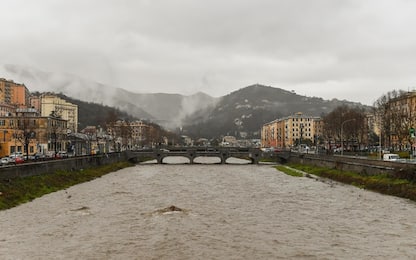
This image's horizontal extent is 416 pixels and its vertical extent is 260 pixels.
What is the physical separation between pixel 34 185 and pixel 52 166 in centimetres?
1197

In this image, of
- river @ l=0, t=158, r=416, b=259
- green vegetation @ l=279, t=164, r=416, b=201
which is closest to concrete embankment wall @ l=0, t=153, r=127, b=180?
river @ l=0, t=158, r=416, b=259

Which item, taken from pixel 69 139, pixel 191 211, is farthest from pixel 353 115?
pixel 191 211

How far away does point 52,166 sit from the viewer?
213 feet

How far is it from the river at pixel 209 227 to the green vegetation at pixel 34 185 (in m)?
1.39

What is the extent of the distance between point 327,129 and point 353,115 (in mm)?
10994

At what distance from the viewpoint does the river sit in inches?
1033

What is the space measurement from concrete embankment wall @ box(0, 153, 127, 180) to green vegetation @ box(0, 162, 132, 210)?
65 cm

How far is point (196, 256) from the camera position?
25.3 meters

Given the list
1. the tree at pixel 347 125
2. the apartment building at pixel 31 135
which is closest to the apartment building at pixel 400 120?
the tree at pixel 347 125

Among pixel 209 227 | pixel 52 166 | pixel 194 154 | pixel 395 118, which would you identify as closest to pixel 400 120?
pixel 395 118

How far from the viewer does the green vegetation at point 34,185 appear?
44031 millimetres

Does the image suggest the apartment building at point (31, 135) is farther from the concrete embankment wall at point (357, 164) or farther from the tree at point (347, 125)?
the tree at point (347, 125)

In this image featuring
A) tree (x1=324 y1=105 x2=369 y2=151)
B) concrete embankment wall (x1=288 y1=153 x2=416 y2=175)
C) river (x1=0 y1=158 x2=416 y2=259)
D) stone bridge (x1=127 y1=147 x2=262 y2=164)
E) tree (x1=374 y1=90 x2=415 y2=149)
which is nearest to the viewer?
river (x1=0 y1=158 x2=416 y2=259)

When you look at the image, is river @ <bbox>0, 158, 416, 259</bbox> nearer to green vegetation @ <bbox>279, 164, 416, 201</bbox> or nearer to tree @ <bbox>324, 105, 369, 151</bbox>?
green vegetation @ <bbox>279, 164, 416, 201</bbox>
